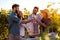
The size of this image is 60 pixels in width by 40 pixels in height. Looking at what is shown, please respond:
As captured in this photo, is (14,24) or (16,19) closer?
(16,19)

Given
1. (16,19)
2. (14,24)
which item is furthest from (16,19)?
(14,24)

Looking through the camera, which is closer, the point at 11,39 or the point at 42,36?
the point at 42,36

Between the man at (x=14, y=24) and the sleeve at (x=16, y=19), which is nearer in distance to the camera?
the sleeve at (x=16, y=19)

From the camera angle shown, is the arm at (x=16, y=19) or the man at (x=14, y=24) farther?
the man at (x=14, y=24)

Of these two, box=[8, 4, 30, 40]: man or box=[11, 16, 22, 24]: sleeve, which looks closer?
box=[11, 16, 22, 24]: sleeve

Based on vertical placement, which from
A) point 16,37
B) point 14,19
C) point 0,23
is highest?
point 14,19

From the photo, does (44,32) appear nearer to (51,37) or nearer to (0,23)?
(51,37)

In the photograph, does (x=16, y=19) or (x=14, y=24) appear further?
(x=14, y=24)

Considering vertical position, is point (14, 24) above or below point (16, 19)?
below

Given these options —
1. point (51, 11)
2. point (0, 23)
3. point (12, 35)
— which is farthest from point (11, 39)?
point (0, 23)

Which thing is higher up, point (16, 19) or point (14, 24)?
point (16, 19)

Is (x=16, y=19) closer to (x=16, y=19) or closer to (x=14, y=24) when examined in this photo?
(x=16, y=19)

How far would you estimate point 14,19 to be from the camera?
5562mm

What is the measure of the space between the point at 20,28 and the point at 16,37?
311 millimetres
